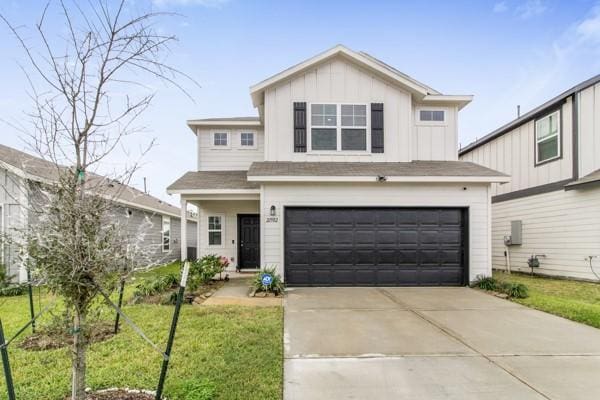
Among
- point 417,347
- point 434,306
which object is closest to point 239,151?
point 434,306

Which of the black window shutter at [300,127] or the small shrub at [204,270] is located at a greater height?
the black window shutter at [300,127]

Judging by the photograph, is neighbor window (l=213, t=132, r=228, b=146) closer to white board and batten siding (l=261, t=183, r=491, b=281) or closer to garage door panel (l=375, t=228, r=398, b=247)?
white board and batten siding (l=261, t=183, r=491, b=281)

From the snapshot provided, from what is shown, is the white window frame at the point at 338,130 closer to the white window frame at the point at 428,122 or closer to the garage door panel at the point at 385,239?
the white window frame at the point at 428,122

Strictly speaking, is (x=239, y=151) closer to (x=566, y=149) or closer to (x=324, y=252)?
(x=324, y=252)

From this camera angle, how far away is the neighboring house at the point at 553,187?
1052cm

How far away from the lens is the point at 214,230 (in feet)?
43.3

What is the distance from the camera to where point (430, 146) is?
38.3 feet

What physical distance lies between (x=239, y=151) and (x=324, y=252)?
572 centimetres

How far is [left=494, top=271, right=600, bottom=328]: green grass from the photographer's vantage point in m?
6.70

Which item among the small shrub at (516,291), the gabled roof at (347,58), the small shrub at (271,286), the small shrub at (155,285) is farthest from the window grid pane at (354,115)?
the small shrub at (155,285)

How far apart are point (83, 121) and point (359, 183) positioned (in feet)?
24.5

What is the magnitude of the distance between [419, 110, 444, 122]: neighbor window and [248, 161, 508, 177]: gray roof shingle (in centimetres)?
167

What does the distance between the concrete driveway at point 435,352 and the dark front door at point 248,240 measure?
578 centimetres

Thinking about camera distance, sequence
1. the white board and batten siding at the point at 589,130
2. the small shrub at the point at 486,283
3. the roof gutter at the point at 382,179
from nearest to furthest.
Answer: the small shrub at the point at 486,283
the roof gutter at the point at 382,179
the white board and batten siding at the point at 589,130
